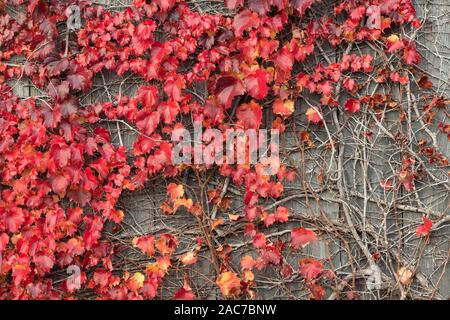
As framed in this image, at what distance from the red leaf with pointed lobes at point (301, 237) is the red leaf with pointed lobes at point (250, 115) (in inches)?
23.8

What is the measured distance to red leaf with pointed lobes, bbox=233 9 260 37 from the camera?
9.02 feet

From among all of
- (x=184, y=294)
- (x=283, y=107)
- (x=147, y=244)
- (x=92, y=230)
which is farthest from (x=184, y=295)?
(x=283, y=107)

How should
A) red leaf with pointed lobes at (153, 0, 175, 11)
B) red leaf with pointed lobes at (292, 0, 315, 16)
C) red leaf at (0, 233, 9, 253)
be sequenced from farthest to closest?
red leaf at (0, 233, 9, 253), red leaf with pointed lobes at (153, 0, 175, 11), red leaf with pointed lobes at (292, 0, 315, 16)

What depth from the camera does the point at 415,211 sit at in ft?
9.40

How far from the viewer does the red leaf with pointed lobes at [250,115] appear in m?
2.80

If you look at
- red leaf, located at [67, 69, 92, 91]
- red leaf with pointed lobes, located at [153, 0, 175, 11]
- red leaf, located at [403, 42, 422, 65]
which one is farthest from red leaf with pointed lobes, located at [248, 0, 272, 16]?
→ red leaf, located at [67, 69, 92, 91]

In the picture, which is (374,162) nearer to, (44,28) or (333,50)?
(333,50)

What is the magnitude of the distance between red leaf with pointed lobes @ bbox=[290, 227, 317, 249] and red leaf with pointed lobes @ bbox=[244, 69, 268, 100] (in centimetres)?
74

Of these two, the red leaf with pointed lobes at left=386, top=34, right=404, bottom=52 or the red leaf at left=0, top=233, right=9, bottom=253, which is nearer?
the red leaf with pointed lobes at left=386, top=34, right=404, bottom=52

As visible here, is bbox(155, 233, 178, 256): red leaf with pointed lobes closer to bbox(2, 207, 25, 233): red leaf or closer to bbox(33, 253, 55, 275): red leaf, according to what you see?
bbox(33, 253, 55, 275): red leaf

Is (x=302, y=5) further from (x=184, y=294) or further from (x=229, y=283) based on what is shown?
(x=184, y=294)

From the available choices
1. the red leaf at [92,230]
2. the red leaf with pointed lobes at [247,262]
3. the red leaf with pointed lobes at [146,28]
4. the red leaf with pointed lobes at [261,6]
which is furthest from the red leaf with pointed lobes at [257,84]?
the red leaf at [92,230]
